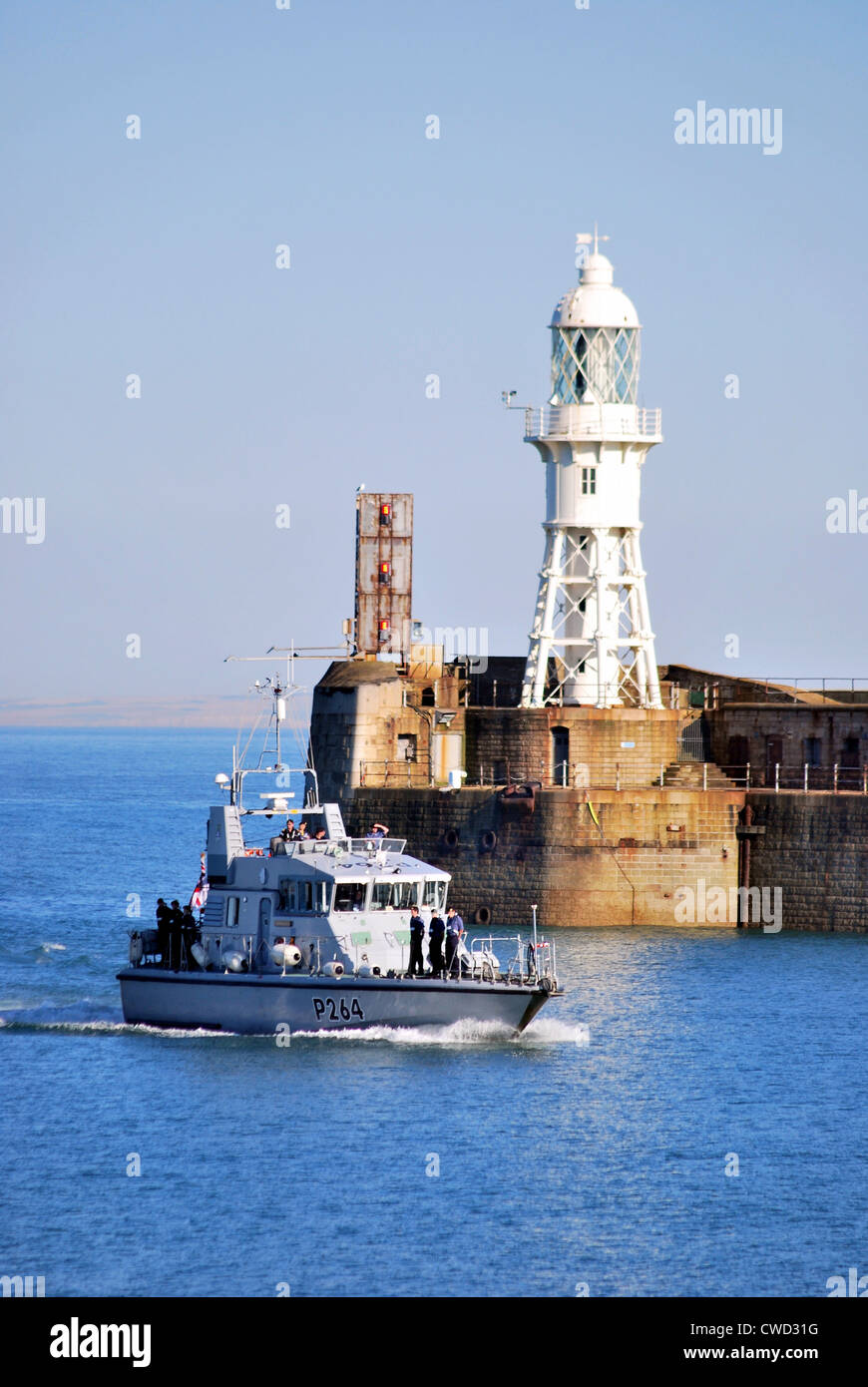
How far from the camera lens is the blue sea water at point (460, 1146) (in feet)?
104

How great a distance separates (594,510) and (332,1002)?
2826 cm

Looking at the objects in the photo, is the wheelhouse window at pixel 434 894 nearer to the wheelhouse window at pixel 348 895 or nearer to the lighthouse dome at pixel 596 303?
the wheelhouse window at pixel 348 895

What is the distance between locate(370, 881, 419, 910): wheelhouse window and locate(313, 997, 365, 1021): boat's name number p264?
1.95 metres

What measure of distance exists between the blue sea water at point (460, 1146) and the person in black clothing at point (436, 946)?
1257 millimetres

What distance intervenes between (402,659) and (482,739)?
17.3 feet

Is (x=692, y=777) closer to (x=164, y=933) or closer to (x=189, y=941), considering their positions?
(x=189, y=941)

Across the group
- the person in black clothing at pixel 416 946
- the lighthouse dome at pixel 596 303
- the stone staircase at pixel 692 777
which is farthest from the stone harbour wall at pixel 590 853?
the person in black clothing at pixel 416 946

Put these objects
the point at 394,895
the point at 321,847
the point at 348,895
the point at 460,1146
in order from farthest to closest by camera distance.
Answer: the point at 321,847
the point at 394,895
the point at 348,895
the point at 460,1146

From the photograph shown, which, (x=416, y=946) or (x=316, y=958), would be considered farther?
(x=316, y=958)

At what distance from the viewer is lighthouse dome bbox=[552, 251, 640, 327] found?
228 feet

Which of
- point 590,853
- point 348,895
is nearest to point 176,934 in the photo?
point 348,895

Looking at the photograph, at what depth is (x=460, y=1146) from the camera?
37.5 meters
